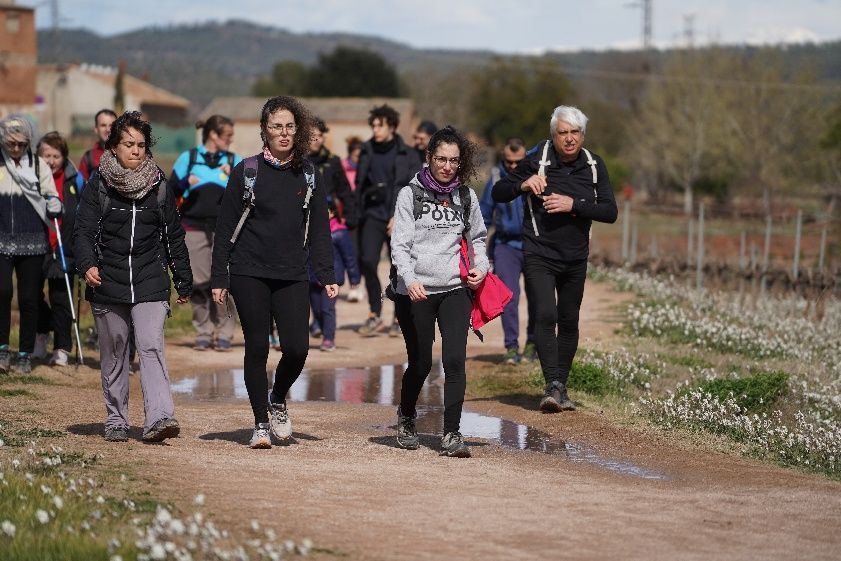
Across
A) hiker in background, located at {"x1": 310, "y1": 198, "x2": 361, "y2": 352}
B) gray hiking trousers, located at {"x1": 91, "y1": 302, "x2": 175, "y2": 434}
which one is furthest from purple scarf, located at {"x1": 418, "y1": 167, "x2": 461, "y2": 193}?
hiker in background, located at {"x1": 310, "y1": 198, "x2": 361, "y2": 352}

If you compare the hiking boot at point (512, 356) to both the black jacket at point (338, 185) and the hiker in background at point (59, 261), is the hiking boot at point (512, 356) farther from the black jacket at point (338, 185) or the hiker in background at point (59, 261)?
the hiker in background at point (59, 261)

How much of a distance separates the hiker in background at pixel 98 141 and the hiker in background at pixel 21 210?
78 centimetres

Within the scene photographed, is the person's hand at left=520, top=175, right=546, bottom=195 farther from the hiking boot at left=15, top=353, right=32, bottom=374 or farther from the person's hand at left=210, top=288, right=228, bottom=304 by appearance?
the hiking boot at left=15, top=353, right=32, bottom=374

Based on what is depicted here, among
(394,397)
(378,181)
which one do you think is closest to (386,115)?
(378,181)

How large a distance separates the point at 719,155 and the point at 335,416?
60.6 metres

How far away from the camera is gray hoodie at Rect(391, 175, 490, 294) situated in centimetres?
848

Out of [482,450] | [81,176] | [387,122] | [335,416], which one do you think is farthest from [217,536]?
[387,122]

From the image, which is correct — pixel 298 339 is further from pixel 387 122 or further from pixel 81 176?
pixel 387 122

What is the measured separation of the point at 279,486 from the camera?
7.27 metres

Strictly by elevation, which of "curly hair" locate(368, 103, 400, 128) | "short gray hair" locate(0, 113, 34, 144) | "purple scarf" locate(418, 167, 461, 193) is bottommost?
"purple scarf" locate(418, 167, 461, 193)

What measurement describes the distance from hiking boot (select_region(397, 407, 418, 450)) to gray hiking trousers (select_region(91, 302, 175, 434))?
55.2 inches

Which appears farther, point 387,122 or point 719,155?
point 719,155

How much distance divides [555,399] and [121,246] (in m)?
3.48

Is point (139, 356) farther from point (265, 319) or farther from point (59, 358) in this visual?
point (59, 358)
